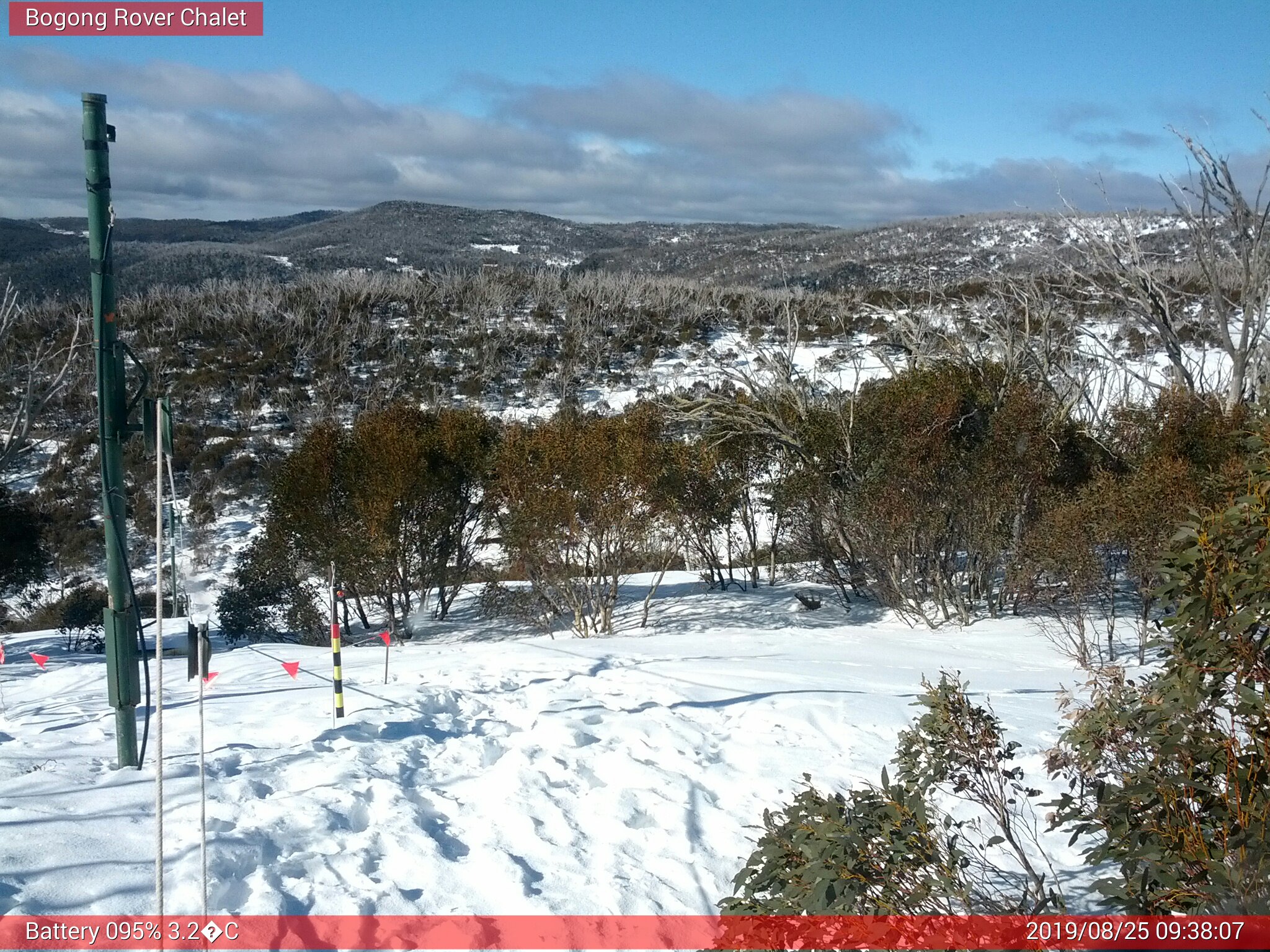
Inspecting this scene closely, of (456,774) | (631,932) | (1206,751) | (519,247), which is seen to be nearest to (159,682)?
(631,932)

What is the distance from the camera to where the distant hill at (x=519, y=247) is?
2689 inches

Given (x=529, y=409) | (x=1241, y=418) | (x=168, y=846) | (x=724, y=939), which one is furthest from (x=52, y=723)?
(x=529, y=409)

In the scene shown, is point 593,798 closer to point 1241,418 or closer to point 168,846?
point 168,846

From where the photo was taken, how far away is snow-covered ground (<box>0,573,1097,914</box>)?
4117 millimetres

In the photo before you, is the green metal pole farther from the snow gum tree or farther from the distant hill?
the distant hill

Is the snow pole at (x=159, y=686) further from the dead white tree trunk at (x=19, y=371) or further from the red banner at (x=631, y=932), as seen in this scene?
the dead white tree trunk at (x=19, y=371)

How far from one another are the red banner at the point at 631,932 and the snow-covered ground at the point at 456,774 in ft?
0.34

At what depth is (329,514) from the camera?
55.0 ft

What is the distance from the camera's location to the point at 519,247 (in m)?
105

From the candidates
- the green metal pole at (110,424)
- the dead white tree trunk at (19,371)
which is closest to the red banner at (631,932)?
the green metal pole at (110,424)

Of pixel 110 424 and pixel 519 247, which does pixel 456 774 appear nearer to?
pixel 110 424

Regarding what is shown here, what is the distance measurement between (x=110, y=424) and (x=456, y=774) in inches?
115

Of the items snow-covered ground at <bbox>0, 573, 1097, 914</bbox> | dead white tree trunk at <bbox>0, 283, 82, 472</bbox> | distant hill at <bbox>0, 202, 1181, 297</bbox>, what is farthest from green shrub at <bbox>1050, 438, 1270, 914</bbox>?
distant hill at <bbox>0, 202, 1181, 297</bbox>

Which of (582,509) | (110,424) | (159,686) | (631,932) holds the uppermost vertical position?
(110,424)
